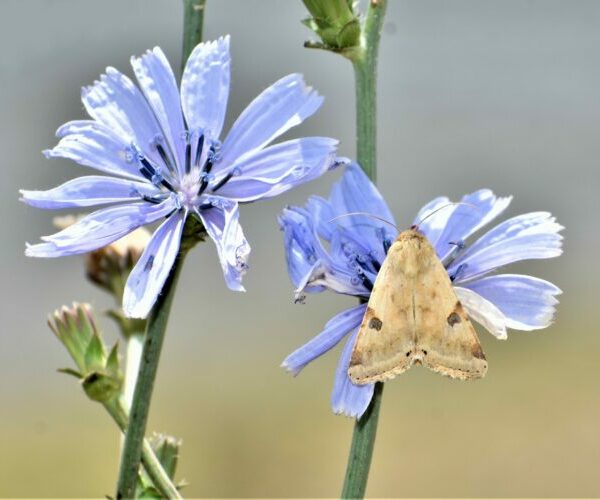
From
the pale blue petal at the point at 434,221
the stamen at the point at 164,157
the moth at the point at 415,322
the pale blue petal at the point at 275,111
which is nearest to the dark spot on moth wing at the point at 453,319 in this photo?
the moth at the point at 415,322

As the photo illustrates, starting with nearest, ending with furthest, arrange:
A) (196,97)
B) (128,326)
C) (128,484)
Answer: (128,484), (196,97), (128,326)

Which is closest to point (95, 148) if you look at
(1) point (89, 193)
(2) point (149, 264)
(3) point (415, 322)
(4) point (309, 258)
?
(1) point (89, 193)

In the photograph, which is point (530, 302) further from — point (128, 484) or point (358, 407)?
point (128, 484)

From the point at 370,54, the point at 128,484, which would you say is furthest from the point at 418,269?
the point at 128,484

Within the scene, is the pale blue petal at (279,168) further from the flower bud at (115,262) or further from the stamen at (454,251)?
the flower bud at (115,262)

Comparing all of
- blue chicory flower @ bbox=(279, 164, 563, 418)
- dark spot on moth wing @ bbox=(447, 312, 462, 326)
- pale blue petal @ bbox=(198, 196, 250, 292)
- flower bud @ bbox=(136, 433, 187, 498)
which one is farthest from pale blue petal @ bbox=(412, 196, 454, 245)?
flower bud @ bbox=(136, 433, 187, 498)

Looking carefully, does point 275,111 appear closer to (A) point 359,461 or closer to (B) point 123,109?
(B) point 123,109

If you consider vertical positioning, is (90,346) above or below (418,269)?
below
